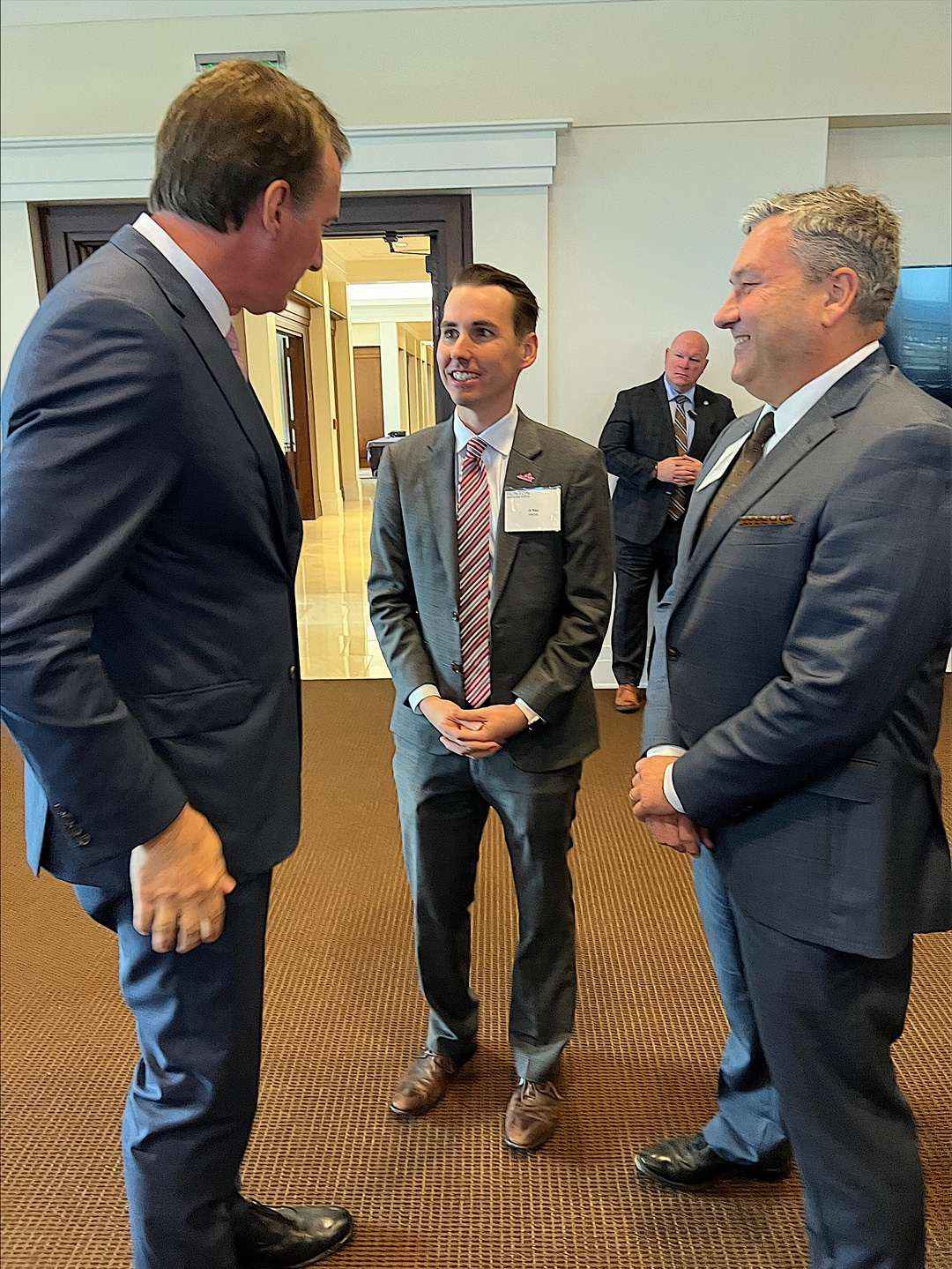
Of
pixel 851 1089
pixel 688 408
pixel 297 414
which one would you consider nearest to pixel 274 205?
pixel 851 1089

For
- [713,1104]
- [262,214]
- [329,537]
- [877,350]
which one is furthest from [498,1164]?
[329,537]

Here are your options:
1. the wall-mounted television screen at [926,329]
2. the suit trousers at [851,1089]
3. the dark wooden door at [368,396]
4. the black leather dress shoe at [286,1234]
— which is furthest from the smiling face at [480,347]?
the dark wooden door at [368,396]

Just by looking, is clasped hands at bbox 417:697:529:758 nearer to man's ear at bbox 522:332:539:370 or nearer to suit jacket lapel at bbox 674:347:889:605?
suit jacket lapel at bbox 674:347:889:605

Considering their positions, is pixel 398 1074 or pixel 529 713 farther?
pixel 398 1074

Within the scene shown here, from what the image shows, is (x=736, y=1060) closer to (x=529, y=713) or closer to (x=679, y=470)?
(x=529, y=713)

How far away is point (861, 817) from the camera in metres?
1.18

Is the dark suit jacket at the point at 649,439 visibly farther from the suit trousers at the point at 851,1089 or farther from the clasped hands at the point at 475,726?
the suit trousers at the point at 851,1089

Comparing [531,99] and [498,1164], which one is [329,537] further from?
[498,1164]

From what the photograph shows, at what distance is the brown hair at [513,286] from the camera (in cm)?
174

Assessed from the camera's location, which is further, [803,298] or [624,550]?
[624,550]

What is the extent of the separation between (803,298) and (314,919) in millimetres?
2218

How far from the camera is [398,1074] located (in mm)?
2070

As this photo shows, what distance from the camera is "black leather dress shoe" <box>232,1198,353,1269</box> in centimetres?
155

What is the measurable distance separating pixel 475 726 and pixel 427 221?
3.74 meters
